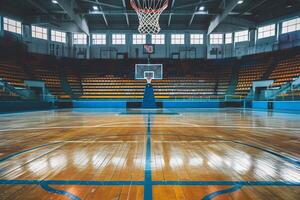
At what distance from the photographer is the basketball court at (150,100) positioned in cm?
207

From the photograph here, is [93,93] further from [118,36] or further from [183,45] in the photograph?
[183,45]

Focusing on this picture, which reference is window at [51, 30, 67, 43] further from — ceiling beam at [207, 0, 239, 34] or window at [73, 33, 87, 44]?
ceiling beam at [207, 0, 239, 34]

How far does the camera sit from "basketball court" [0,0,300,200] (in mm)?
2072

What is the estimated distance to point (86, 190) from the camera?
1.82m

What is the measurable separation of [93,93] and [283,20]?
65.2 feet

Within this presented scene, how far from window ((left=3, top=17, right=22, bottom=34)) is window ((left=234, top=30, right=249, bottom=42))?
22765 mm

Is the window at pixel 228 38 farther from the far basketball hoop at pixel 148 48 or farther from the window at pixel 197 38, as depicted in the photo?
the far basketball hoop at pixel 148 48

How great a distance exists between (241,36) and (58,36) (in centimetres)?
2055

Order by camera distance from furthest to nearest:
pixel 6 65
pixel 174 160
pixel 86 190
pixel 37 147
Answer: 1. pixel 6 65
2. pixel 37 147
3. pixel 174 160
4. pixel 86 190

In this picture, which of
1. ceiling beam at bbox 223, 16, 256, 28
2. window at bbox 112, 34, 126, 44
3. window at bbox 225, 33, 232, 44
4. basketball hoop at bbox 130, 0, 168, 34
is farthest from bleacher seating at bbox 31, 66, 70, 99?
window at bbox 225, 33, 232, 44

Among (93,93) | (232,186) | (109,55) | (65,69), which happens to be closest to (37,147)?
(232,186)

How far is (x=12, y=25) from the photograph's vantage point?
65.1ft

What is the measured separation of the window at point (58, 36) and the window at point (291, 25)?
23.2 meters

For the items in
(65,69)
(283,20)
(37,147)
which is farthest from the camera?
(65,69)
